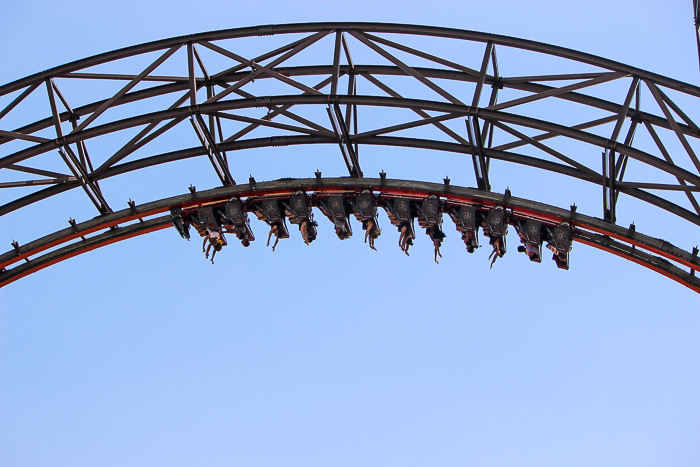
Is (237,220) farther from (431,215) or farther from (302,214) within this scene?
(431,215)

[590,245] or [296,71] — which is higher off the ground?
[296,71]

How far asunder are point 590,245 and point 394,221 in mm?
3798

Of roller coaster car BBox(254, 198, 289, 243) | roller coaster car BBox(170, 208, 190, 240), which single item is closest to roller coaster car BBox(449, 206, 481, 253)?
roller coaster car BBox(254, 198, 289, 243)

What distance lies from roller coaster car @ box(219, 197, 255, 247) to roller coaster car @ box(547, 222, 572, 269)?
597cm

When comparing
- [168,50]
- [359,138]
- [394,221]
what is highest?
[168,50]

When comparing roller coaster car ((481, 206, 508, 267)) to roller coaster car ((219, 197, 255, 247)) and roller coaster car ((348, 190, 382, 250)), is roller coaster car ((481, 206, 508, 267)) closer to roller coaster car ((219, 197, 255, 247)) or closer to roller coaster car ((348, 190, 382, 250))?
roller coaster car ((348, 190, 382, 250))

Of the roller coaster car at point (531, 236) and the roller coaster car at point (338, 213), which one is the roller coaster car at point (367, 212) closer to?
the roller coaster car at point (338, 213)

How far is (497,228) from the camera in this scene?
17.3 meters

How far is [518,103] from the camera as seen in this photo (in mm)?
16609

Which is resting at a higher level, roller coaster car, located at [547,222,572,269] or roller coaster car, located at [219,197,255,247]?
roller coaster car, located at [219,197,255,247]

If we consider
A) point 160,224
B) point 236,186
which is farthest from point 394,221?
point 160,224

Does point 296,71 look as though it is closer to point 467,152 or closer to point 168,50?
point 168,50

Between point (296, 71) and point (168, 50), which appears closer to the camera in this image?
point (168, 50)

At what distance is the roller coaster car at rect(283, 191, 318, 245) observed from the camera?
57.9 feet
